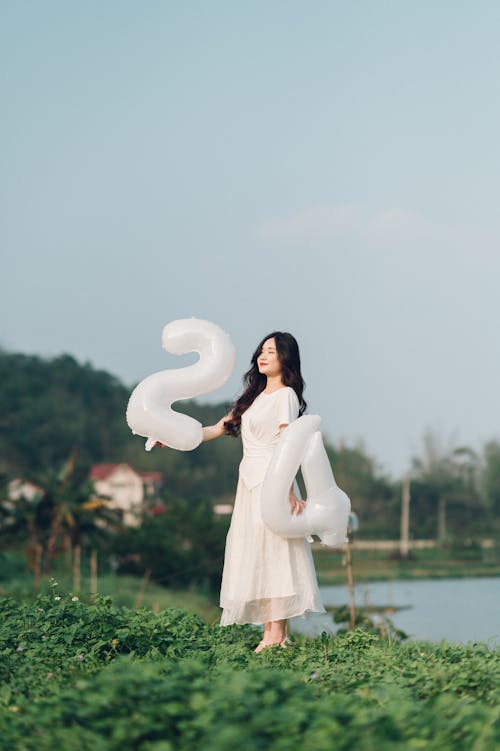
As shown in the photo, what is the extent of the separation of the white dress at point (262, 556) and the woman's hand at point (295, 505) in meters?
0.21

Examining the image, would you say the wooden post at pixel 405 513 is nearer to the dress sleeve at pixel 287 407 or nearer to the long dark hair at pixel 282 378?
the long dark hair at pixel 282 378

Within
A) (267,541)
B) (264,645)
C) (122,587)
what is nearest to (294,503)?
(267,541)

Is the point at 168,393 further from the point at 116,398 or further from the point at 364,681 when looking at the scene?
the point at 116,398

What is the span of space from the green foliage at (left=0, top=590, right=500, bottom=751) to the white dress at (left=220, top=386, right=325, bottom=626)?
29.3 inches

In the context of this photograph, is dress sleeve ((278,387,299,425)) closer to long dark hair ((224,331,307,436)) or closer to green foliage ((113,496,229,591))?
long dark hair ((224,331,307,436))

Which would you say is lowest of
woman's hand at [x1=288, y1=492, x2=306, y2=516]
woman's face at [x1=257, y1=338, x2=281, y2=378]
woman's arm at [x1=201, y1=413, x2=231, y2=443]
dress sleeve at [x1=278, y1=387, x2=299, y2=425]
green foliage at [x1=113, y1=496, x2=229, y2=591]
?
green foliage at [x1=113, y1=496, x2=229, y2=591]

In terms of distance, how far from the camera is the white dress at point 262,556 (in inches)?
263

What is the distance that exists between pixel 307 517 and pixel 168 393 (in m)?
1.21

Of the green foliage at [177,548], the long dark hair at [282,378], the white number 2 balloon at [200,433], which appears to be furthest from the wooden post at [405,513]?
the white number 2 balloon at [200,433]

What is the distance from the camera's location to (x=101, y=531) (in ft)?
88.9

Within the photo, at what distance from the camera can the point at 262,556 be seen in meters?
6.73

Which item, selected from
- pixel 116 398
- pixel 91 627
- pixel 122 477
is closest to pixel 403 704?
pixel 91 627

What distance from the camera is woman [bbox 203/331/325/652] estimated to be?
22.0 ft

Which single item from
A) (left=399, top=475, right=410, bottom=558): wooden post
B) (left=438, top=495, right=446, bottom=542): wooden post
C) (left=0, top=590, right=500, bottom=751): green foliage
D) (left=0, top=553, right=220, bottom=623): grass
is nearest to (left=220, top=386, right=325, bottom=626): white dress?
(left=0, top=590, right=500, bottom=751): green foliage
